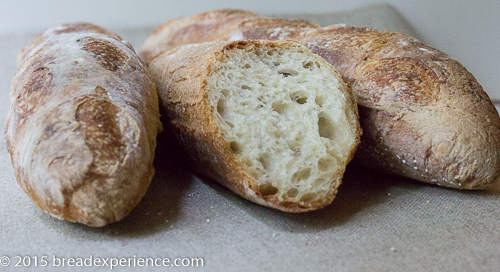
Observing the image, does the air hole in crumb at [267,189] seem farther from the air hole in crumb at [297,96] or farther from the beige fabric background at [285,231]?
the air hole in crumb at [297,96]

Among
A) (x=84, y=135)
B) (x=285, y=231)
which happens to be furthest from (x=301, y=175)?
(x=84, y=135)

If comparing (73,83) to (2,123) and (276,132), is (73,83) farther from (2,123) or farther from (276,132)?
(2,123)

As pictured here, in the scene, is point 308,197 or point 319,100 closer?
point 308,197

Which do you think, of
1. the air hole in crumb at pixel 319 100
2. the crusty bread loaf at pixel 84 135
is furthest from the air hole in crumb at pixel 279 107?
the crusty bread loaf at pixel 84 135

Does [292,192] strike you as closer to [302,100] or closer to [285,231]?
[285,231]

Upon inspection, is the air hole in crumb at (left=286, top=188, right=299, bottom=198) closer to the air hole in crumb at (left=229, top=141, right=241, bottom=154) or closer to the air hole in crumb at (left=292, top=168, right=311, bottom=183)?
the air hole in crumb at (left=292, top=168, right=311, bottom=183)

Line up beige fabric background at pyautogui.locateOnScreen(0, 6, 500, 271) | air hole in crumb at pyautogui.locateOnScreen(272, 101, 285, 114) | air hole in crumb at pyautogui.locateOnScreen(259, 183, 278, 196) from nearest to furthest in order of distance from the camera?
beige fabric background at pyautogui.locateOnScreen(0, 6, 500, 271)
air hole in crumb at pyautogui.locateOnScreen(259, 183, 278, 196)
air hole in crumb at pyautogui.locateOnScreen(272, 101, 285, 114)

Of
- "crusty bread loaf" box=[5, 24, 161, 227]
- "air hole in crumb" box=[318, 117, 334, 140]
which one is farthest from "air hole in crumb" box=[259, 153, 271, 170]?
"crusty bread loaf" box=[5, 24, 161, 227]
